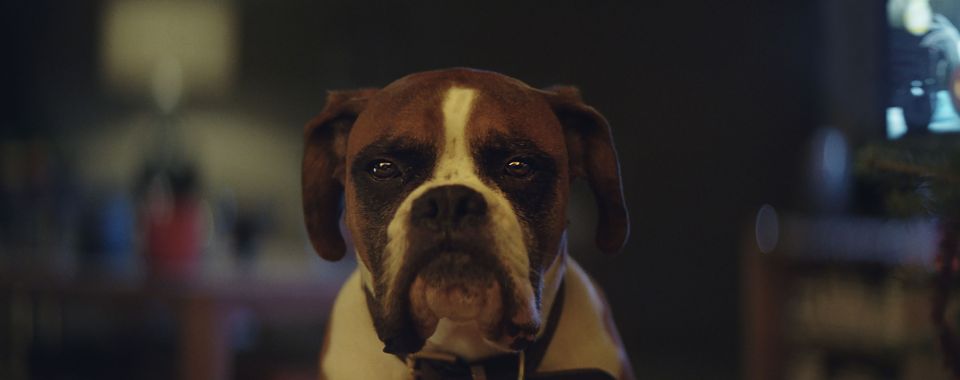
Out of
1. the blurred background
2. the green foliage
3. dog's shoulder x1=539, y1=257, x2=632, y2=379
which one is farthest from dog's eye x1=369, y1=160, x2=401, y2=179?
the blurred background

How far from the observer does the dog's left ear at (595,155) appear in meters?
1.18

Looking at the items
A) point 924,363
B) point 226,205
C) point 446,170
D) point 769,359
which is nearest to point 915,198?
point 446,170

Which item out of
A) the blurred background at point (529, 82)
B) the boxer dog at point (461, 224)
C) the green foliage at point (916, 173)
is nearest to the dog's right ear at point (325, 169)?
the boxer dog at point (461, 224)

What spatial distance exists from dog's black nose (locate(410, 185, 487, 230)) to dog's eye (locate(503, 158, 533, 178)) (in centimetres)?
10

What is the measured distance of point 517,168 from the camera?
110 centimetres

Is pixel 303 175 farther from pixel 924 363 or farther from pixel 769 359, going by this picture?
pixel 769 359

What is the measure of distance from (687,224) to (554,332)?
3.92 metres

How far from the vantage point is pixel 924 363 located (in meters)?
3.05

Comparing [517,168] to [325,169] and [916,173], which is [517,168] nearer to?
[325,169]

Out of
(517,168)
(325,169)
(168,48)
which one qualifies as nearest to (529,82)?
(168,48)

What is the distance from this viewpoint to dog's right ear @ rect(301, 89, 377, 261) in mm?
1210

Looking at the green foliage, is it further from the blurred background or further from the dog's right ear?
the blurred background

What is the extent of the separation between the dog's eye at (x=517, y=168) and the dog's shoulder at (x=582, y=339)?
186mm

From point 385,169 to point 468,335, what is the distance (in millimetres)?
214
